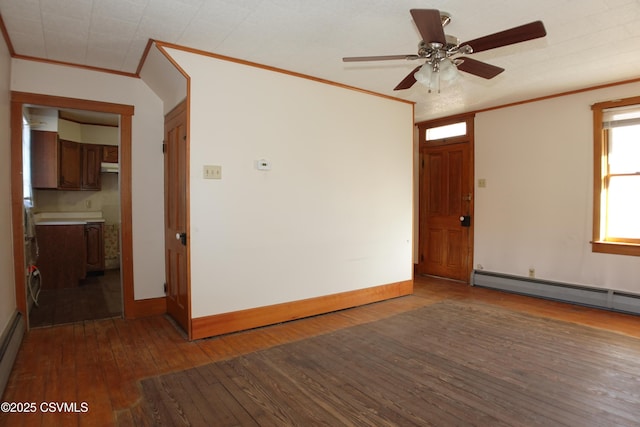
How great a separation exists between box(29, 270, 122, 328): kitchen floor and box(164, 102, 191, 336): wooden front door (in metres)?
0.85

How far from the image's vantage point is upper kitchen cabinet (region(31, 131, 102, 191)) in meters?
5.16

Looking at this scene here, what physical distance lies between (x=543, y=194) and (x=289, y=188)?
3447 millimetres

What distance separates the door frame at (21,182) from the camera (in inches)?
128

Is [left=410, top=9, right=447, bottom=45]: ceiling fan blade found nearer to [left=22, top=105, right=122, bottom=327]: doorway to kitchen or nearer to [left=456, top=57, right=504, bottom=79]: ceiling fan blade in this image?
[left=456, top=57, right=504, bottom=79]: ceiling fan blade

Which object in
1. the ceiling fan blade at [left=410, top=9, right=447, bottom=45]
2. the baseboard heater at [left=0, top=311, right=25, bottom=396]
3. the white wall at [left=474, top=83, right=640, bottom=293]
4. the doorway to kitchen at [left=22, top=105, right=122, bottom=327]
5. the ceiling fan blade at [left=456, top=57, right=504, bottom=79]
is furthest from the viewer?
the doorway to kitchen at [left=22, top=105, right=122, bottom=327]

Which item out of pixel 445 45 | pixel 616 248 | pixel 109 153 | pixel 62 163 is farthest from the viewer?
pixel 109 153

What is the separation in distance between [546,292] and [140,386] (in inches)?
188

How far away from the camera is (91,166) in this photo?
596cm

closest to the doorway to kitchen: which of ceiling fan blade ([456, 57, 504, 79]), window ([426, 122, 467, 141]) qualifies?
ceiling fan blade ([456, 57, 504, 79])

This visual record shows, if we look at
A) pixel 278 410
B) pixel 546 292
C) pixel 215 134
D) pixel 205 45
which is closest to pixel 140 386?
pixel 278 410

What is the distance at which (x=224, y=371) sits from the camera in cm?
264

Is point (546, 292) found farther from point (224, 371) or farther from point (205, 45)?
point (205, 45)

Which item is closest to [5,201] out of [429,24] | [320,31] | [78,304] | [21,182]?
[21,182]

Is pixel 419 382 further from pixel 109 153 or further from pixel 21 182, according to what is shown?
pixel 109 153
